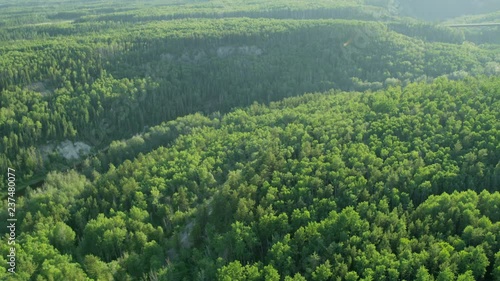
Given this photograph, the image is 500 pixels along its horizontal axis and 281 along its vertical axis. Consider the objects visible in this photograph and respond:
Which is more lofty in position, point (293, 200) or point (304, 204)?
point (304, 204)

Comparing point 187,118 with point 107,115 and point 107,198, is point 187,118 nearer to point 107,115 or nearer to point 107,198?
point 107,115

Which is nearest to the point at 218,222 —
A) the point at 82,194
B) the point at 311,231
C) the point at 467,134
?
the point at 311,231

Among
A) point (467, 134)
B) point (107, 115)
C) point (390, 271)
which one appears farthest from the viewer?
point (107, 115)

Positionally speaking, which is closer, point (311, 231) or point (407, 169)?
point (311, 231)

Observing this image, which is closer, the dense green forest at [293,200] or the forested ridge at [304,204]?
the forested ridge at [304,204]

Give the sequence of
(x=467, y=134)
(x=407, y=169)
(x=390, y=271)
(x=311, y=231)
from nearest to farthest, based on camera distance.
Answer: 1. (x=390, y=271)
2. (x=311, y=231)
3. (x=407, y=169)
4. (x=467, y=134)

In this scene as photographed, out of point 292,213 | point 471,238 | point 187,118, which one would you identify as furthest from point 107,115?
point 471,238

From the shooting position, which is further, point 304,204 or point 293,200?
point 293,200

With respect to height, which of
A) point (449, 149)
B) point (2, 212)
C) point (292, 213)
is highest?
point (449, 149)

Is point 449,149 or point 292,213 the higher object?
point 449,149

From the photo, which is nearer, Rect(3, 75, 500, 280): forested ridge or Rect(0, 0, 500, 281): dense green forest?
Rect(3, 75, 500, 280): forested ridge

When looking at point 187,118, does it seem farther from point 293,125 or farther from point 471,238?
point 471,238
